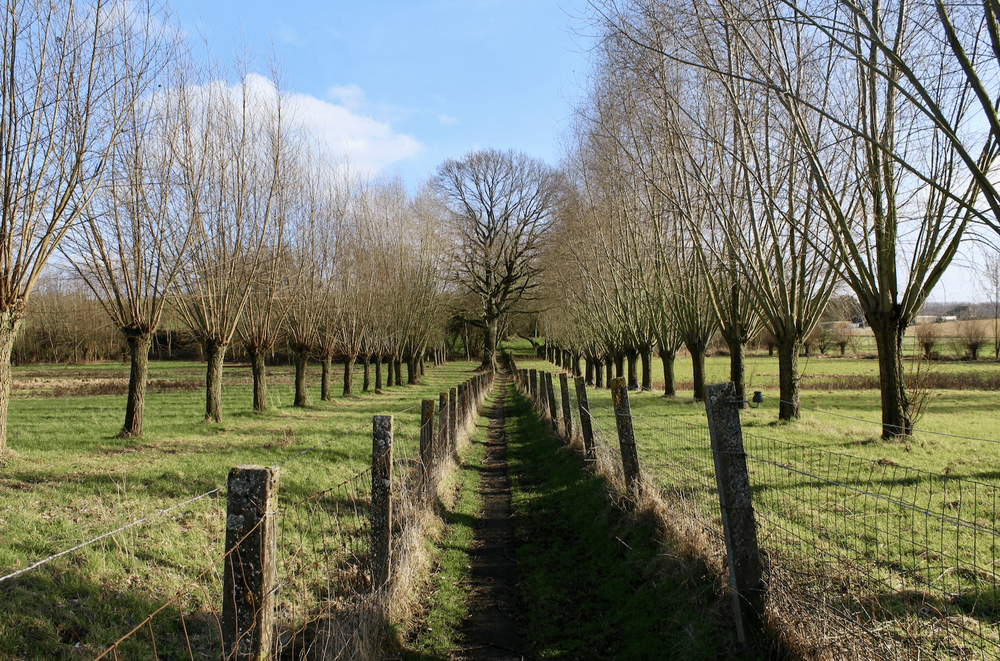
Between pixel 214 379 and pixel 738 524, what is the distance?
12.8 meters

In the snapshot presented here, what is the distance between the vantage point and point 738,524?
3.70 metres

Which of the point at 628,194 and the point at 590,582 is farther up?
the point at 628,194

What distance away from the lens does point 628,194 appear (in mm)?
17953

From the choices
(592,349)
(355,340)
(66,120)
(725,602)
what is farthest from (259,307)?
(592,349)

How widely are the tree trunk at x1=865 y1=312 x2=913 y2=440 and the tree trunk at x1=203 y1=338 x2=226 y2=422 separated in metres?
13.3

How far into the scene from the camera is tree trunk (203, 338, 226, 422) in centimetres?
1326

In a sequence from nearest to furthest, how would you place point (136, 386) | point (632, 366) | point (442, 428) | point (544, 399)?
point (442, 428), point (136, 386), point (544, 399), point (632, 366)

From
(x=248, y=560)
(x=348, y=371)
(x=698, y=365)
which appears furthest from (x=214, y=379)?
(x=698, y=365)

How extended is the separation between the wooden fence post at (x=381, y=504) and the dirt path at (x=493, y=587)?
826 mm

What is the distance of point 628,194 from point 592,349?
14444 mm

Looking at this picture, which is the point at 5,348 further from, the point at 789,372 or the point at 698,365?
the point at 698,365

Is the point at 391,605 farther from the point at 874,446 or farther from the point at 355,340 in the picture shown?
the point at 355,340

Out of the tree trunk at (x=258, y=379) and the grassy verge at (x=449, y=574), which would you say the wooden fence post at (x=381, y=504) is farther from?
the tree trunk at (x=258, y=379)

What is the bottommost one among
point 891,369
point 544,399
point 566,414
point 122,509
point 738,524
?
point 122,509
